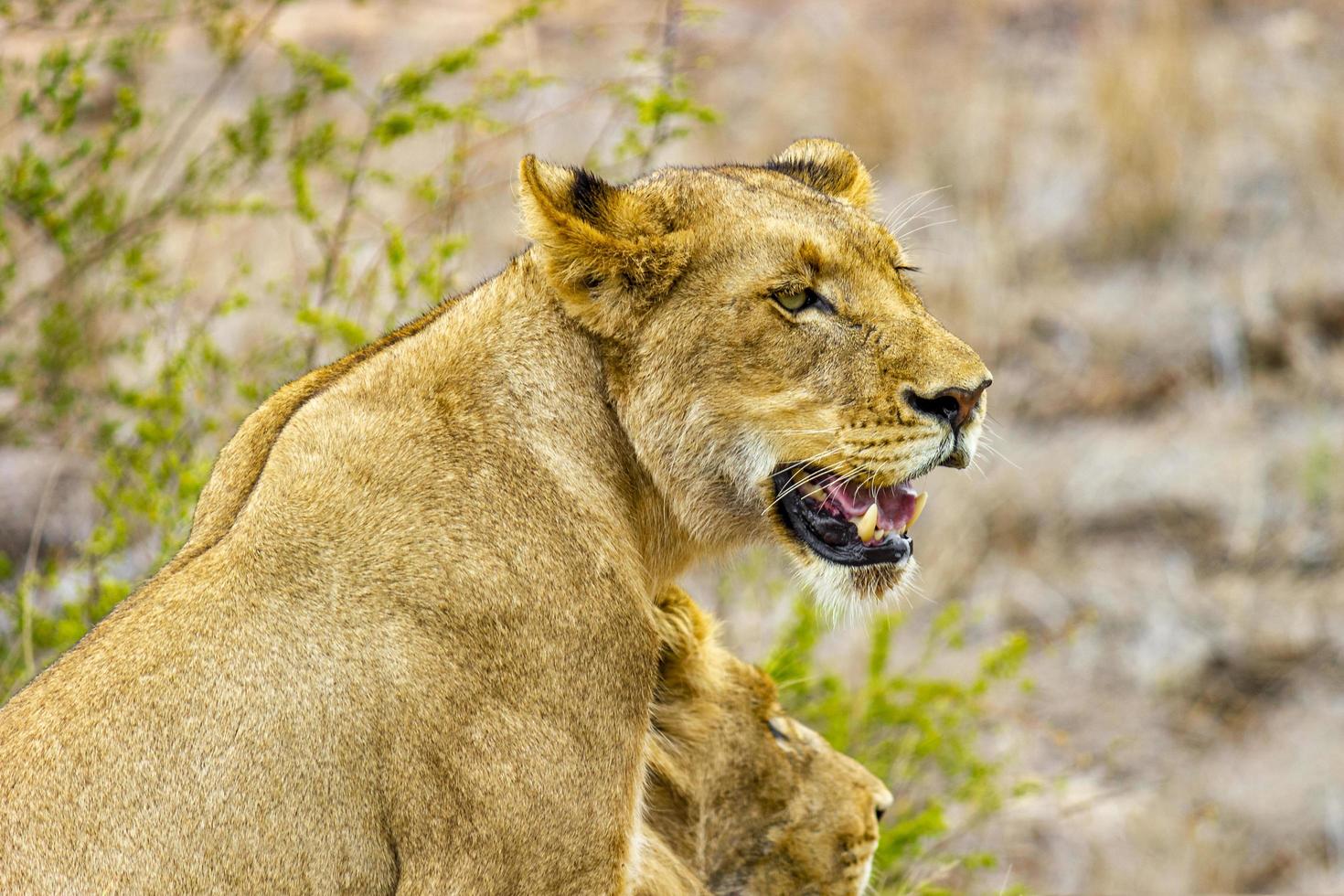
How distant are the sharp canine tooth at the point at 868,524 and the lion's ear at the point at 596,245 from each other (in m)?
0.73

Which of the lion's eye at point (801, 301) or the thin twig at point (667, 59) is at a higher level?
the lion's eye at point (801, 301)

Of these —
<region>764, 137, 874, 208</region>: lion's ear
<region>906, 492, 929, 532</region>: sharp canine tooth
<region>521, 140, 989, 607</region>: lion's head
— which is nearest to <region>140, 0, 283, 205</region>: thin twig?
<region>764, 137, 874, 208</region>: lion's ear

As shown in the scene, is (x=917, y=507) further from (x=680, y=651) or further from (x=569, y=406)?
(x=569, y=406)

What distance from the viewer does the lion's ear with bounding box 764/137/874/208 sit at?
443 centimetres

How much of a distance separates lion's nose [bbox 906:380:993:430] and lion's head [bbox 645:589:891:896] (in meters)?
0.78

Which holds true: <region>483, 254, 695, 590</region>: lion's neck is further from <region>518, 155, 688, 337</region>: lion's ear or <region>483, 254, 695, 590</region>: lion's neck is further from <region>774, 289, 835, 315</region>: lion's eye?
<region>774, 289, 835, 315</region>: lion's eye

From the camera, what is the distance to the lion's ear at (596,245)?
12.1ft

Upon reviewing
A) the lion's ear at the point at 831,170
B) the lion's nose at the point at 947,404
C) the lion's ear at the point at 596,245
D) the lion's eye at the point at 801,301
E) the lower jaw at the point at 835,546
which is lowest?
the lower jaw at the point at 835,546

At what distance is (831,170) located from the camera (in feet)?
14.6

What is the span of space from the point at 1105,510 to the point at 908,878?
569cm

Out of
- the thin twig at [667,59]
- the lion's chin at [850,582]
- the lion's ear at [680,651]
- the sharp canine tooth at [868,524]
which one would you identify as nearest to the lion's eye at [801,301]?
the sharp canine tooth at [868,524]

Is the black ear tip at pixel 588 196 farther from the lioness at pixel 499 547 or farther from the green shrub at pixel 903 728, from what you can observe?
the green shrub at pixel 903 728

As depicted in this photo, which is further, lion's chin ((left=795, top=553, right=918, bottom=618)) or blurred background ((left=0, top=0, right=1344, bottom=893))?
blurred background ((left=0, top=0, right=1344, bottom=893))

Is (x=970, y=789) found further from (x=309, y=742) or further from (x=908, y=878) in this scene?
(x=309, y=742)
